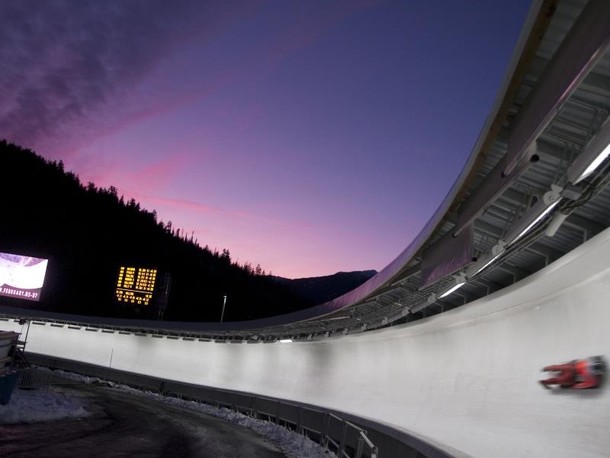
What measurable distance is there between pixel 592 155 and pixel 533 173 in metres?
2.05

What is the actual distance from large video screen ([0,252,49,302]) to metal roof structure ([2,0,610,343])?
3603 cm

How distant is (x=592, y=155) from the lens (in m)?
3.91

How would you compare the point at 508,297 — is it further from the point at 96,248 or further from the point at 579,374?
the point at 96,248

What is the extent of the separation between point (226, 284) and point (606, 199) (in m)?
121

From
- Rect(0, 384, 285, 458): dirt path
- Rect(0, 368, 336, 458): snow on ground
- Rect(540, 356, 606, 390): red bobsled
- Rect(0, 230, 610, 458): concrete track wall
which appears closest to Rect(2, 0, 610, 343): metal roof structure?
Rect(0, 230, 610, 458): concrete track wall

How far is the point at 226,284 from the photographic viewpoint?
4899 inches

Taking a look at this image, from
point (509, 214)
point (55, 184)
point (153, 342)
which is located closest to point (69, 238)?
point (55, 184)

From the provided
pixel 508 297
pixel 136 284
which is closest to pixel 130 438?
pixel 508 297

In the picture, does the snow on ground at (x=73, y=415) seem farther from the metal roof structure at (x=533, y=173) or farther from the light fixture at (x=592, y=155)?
the light fixture at (x=592, y=155)

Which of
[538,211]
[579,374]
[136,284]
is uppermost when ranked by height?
[136,284]

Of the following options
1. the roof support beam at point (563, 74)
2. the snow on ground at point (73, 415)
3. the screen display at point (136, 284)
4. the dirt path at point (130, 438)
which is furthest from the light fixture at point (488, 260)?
the screen display at point (136, 284)

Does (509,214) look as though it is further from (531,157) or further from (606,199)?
(531,157)

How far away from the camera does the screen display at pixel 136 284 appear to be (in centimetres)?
5469

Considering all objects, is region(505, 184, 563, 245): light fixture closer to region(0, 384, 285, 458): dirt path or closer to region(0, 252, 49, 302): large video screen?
region(0, 384, 285, 458): dirt path
